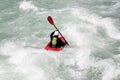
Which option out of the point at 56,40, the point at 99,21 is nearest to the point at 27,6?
the point at 99,21

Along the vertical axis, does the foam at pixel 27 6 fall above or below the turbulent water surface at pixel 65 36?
above

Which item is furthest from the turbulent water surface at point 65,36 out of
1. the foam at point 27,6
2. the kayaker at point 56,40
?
the kayaker at point 56,40

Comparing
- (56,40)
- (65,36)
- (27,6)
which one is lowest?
(65,36)

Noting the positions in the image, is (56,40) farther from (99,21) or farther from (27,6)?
(27,6)

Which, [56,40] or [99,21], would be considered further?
[99,21]

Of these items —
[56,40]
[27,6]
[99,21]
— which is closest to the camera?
[56,40]

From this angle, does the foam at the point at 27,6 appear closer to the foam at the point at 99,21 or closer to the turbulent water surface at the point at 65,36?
the turbulent water surface at the point at 65,36

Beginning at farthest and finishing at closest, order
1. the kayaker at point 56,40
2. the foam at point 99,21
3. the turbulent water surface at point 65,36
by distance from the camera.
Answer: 1. the foam at point 99,21
2. the kayaker at point 56,40
3. the turbulent water surface at point 65,36

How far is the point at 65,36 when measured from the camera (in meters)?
14.8

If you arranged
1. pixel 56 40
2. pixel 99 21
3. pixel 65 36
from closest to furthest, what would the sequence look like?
pixel 56 40 → pixel 65 36 → pixel 99 21

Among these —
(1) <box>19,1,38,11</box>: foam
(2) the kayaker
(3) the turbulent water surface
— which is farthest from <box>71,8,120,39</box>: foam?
(2) the kayaker

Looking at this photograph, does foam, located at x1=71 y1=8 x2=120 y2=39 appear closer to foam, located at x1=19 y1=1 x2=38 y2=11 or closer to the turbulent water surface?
the turbulent water surface

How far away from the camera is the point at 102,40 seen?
14.2 m

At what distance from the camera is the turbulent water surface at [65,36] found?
38.9 ft
